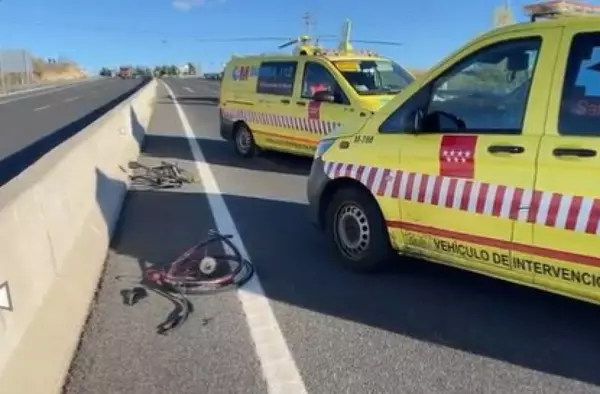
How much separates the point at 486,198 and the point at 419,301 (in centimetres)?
96

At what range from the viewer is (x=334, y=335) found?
167 inches

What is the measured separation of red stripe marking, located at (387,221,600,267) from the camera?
12.7ft

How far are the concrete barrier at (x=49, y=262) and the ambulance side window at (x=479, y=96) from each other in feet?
8.25

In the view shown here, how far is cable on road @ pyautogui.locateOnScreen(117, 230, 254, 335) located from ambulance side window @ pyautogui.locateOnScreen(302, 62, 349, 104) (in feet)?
16.3

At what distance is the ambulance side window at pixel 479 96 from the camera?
425 cm

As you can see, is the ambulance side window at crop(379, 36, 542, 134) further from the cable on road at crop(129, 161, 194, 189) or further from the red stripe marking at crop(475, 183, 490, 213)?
the cable on road at crop(129, 161, 194, 189)

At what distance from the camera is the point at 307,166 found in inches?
468

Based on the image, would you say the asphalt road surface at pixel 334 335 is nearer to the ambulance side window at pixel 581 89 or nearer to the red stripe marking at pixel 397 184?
the red stripe marking at pixel 397 184

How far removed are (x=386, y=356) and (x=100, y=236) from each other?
10.4 ft

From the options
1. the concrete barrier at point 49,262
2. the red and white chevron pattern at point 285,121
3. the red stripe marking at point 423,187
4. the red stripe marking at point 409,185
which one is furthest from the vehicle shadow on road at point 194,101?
the red stripe marking at point 423,187

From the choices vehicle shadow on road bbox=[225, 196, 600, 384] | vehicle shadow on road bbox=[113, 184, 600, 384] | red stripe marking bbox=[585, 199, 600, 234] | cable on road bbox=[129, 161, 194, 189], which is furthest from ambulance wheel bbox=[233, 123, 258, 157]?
red stripe marking bbox=[585, 199, 600, 234]

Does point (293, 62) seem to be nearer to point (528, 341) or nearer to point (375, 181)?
point (375, 181)

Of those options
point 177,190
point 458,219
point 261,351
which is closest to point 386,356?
point 261,351

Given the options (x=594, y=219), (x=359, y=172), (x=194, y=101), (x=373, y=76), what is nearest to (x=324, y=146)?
(x=359, y=172)
